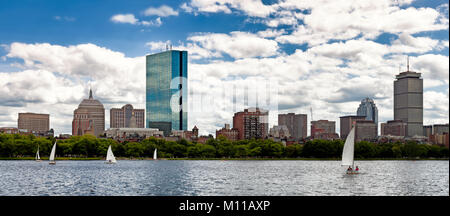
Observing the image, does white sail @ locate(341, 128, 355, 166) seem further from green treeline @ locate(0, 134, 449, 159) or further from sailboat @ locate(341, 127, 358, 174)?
green treeline @ locate(0, 134, 449, 159)

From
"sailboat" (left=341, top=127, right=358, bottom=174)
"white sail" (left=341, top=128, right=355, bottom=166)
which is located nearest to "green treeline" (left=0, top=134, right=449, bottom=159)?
"sailboat" (left=341, top=127, right=358, bottom=174)

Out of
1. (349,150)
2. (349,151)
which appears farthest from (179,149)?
(349,150)

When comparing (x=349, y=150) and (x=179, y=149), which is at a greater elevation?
(x=349, y=150)

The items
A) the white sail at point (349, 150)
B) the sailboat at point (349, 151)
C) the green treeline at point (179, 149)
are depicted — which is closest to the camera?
the white sail at point (349, 150)

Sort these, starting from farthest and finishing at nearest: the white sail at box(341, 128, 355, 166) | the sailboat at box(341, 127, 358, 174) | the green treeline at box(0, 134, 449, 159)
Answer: the green treeline at box(0, 134, 449, 159) < the sailboat at box(341, 127, 358, 174) < the white sail at box(341, 128, 355, 166)

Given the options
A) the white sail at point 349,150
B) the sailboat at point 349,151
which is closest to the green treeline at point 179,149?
the sailboat at point 349,151

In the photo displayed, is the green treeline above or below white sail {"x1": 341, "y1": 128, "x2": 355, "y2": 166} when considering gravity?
below

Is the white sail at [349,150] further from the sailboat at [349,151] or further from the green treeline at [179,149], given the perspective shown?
the green treeline at [179,149]

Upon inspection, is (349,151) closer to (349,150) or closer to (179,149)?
(349,150)

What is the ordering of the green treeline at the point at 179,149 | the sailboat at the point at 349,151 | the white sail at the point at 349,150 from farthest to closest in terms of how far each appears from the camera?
1. the green treeline at the point at 179,149
2. the sailboat at the point at 349,151
3. the white sail at the point at 349,150
